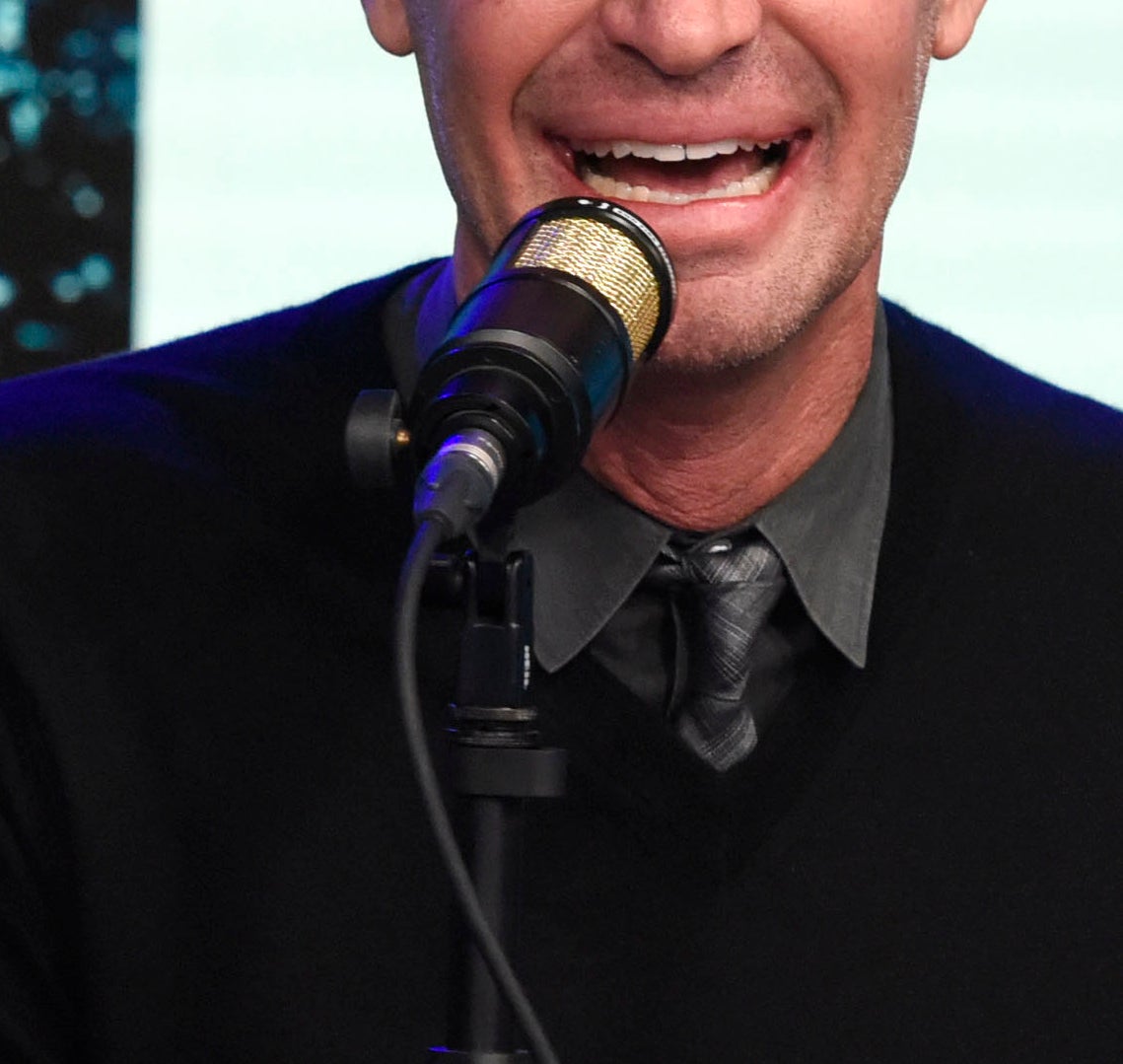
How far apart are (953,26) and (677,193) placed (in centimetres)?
32

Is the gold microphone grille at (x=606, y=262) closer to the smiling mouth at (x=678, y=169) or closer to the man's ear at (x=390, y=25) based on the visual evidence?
the smiling mouth at (x=678, y=169)

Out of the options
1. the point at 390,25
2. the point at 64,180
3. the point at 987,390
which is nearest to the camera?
the point at 390,25

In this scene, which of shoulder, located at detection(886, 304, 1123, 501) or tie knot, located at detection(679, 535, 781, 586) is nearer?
tie knot, located at detection(679, 535, 781, 586)

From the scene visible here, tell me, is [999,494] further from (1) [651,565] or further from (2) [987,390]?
(1) [651,565]

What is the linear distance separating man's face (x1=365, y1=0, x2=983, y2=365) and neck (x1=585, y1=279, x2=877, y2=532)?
→ 3.3 inches

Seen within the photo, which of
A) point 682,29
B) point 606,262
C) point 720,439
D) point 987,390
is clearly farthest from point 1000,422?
point 606,262

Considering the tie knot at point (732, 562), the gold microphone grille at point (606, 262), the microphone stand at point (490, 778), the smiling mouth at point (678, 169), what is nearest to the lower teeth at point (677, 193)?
the smiling mouth at point (678, 169)

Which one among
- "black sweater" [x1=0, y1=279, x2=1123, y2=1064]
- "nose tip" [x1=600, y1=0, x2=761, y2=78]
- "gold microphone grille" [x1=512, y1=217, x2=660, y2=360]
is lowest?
"black sweater" [x1=0, y1=279, x2=1123, y2=1064]

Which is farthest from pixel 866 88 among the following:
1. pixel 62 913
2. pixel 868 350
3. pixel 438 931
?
pixel 62 913

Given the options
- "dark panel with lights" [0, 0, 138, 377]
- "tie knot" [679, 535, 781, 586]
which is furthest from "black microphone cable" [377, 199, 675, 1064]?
"dark panel with lights" [0, 0, 138, 377]

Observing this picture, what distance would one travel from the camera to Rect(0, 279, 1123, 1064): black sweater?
1.35 m

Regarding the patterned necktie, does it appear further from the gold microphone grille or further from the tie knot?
the gold microphone grille

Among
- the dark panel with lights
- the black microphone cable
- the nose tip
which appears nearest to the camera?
the black microphone cable

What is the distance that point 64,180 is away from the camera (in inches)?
84.6
